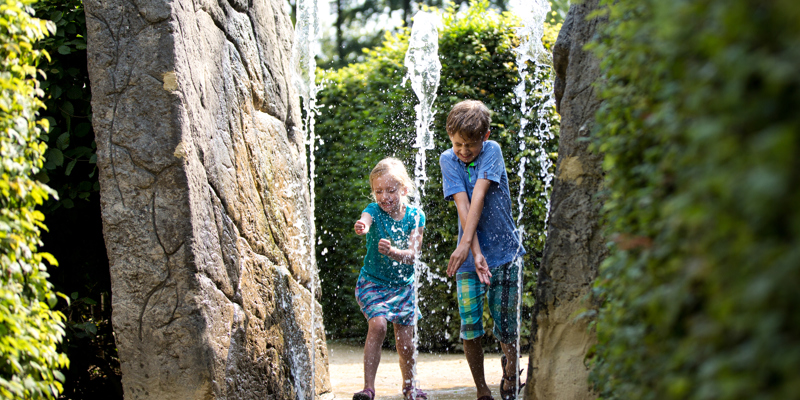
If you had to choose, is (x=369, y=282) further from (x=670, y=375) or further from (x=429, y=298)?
(x=670, y=375)

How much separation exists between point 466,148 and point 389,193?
0.59 metres

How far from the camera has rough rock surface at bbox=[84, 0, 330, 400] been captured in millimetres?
2689

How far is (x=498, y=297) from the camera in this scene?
12.0 ft

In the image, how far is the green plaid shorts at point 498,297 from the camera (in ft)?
11.8

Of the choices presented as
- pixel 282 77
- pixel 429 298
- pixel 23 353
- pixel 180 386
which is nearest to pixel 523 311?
pixel 429 298

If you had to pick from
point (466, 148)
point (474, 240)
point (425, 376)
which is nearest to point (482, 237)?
point (474, 240)

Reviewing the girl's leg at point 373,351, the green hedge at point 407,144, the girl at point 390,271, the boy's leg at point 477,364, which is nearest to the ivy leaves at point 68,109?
the girl at point 390,271

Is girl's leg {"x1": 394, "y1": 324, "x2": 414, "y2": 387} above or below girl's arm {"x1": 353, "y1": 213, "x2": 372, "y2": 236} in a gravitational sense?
below

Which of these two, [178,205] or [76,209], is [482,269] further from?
[76,209]

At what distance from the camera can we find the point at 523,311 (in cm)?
571

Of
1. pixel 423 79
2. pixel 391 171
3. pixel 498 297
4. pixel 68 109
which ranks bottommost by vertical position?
pixel 498 297

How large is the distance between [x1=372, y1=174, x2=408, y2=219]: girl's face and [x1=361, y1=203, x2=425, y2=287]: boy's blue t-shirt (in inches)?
2.2

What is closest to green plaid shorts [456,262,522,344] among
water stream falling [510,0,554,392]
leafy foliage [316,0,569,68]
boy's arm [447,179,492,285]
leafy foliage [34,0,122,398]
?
boy's arm [447,179,492,285]

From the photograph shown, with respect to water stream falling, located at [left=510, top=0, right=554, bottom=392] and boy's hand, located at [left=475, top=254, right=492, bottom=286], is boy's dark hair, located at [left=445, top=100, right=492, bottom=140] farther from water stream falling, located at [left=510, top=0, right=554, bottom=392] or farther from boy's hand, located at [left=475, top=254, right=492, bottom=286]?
water stream falling, located at [left=510, top=0, right=554, bottom=392]
